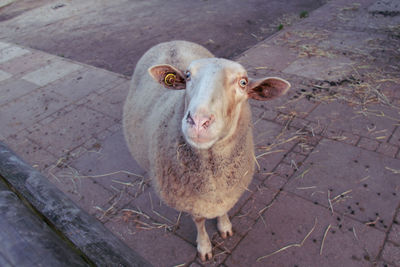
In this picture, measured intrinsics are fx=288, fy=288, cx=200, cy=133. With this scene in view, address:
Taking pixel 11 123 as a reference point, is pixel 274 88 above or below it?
above

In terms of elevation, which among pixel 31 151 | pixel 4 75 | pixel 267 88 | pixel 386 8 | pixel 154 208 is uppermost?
pixel 267 88

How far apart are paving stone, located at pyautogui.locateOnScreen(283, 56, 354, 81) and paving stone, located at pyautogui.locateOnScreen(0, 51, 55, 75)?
16.0 feet

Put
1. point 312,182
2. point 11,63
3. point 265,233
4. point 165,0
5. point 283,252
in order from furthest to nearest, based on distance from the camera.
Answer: point 165,0 < point 11,63 < point 312,182 < point 265,233 < point 283,252

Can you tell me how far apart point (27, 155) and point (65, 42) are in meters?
4.58

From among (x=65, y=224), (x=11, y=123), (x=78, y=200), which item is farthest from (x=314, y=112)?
(x=11, y=123)

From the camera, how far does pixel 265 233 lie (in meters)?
2.39

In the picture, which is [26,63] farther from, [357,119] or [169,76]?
[357,119]

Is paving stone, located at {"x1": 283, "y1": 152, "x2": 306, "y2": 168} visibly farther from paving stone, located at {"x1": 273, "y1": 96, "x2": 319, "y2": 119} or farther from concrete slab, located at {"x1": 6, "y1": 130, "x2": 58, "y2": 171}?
concrete slab, located at {"x1": 6, "y1": 130, "x2": 58, "y2": 171}

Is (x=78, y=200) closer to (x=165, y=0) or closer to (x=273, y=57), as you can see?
(x=273, y=57)

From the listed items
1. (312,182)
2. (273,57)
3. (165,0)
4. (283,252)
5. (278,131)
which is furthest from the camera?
(165,0)

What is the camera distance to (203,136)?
141 cm

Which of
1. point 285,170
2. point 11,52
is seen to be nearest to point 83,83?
point 11,52

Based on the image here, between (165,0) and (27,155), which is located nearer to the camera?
(27,155)

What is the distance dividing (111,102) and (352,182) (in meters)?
3.37
